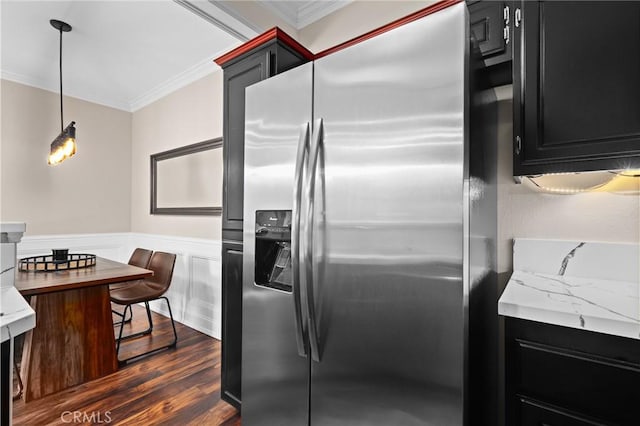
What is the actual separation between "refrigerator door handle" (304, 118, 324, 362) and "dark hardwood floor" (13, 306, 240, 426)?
99 cm

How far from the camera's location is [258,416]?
1586mm

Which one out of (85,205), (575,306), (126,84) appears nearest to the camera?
(575,306)

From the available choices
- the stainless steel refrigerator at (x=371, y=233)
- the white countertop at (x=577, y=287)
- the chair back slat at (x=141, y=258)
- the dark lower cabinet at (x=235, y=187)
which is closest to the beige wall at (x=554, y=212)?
the white countertop at (x=577, y=287)

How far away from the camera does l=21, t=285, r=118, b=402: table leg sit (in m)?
2.21

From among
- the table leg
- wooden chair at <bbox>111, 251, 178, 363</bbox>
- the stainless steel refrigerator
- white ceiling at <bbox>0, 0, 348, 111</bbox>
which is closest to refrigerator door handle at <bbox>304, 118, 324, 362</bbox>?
the stainless steel refrigerator

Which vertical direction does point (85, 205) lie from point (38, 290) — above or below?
above

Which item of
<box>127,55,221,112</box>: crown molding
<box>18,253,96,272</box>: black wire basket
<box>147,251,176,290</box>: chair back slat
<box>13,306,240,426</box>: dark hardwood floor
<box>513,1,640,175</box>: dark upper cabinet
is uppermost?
<box>127,55,221,112</box>: crown molding

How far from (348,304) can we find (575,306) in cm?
72

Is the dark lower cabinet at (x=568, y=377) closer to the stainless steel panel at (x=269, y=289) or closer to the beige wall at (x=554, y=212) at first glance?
the beige wall at (x=554, y=212)

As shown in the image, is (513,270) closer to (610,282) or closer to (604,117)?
(610,282)

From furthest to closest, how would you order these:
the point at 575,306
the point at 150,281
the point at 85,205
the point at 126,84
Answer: the point at 85,205 → the point at 126,84 → the point at 150,281 → the point at 575,306

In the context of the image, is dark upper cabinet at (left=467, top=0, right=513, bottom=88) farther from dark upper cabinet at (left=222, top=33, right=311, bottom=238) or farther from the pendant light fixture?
the pendant light fixture

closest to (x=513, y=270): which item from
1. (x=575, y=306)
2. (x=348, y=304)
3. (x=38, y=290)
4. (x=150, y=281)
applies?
(x=575, y=306)

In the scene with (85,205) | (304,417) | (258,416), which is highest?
(85,205)
